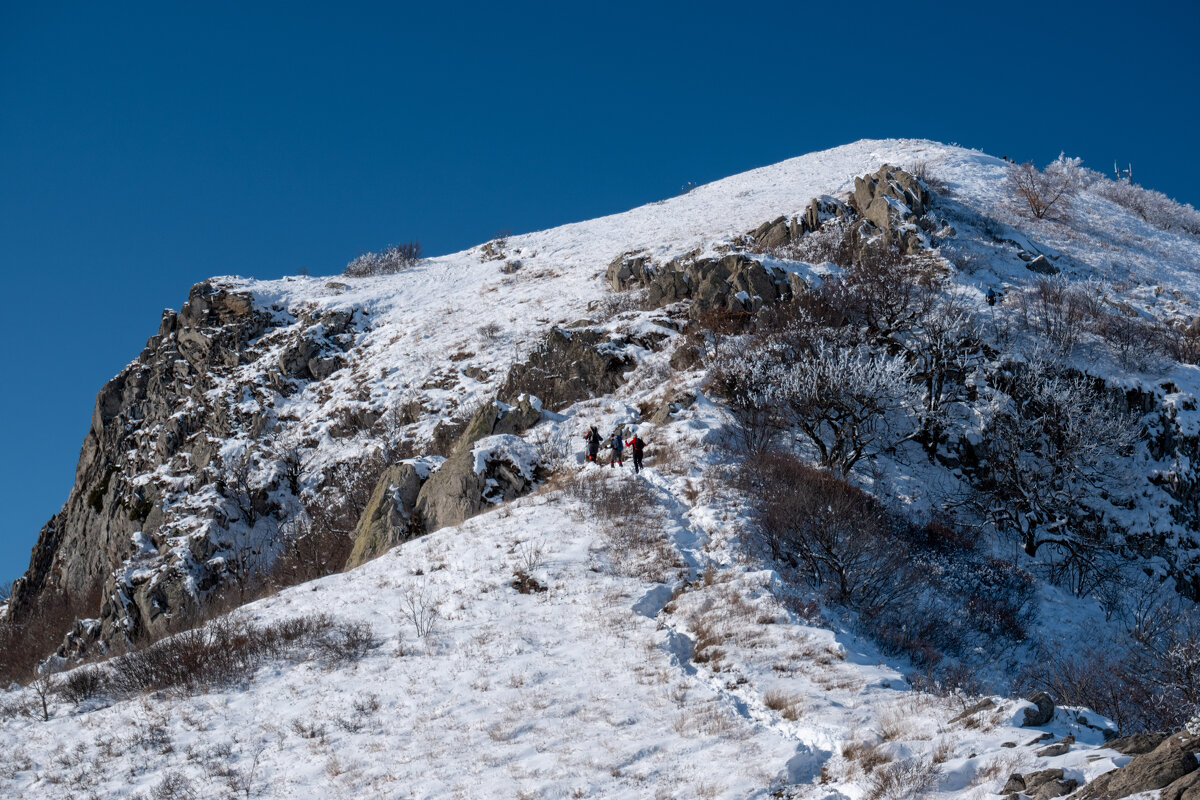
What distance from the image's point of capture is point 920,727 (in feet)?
27.5

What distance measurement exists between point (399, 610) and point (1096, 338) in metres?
27.8

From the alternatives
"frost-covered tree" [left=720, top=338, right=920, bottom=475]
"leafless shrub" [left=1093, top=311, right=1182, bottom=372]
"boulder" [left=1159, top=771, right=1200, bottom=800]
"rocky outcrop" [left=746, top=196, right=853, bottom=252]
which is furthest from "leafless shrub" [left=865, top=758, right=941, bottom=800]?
"rocky outcrop" [left=746, top=196, right=853, bottom=252]

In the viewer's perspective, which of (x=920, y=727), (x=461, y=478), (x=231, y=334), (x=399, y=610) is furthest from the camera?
(x=231, y=334)

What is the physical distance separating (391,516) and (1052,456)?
21.4 meters

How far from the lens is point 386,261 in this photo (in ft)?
219

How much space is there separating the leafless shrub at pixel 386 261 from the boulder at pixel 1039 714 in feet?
200

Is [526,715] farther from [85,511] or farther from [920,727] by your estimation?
[85,511]

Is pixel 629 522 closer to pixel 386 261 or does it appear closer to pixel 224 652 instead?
pixel 224 652

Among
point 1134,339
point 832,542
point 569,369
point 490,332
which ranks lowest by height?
point 832,542

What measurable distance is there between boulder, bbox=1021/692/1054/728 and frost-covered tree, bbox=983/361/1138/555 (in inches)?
596

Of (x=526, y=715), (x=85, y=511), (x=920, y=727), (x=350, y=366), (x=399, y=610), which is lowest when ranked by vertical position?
(x=920, y=727)

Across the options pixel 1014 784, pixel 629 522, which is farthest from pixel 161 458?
pixel 1014 784

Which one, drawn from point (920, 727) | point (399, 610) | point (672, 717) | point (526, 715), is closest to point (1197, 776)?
point (920, 727)

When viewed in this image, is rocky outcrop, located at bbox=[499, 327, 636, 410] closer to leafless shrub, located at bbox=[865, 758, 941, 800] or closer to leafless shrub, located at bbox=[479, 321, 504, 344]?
leafless shrub, located at bbox=[479, 321, 504, 344]
